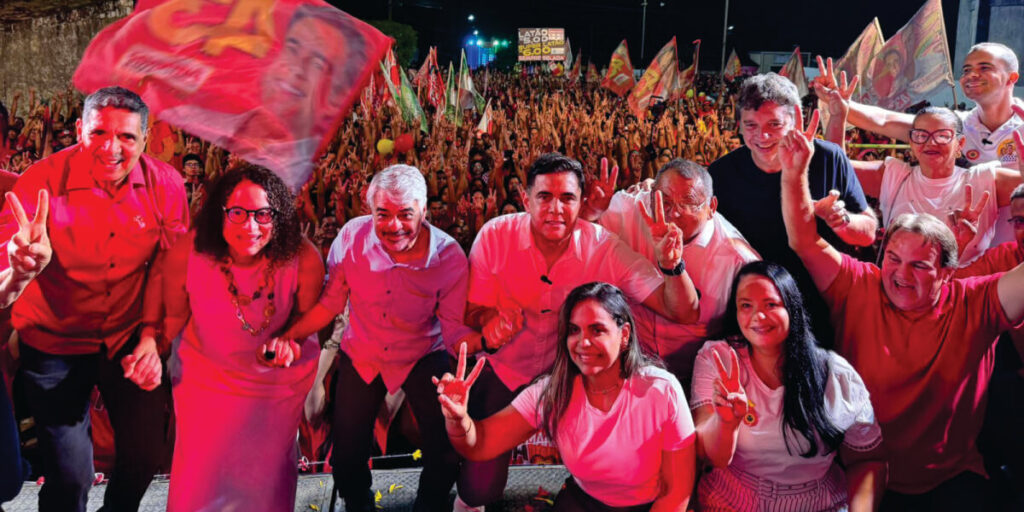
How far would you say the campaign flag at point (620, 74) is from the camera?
13.0 meters

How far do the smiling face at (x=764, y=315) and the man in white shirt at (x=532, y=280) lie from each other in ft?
1.15

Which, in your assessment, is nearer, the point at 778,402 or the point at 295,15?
the point at 778,402

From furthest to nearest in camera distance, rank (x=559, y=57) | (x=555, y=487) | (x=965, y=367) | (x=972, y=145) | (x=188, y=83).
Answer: (x=559, y=57)
(x=972, y=145)
(x=188, y=83)
(x=555, y=487)
(x=965, y=367)

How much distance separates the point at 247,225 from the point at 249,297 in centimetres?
30

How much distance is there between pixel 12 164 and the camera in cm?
471

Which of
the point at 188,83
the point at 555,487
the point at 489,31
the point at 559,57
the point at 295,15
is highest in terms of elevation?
the point at 489,31

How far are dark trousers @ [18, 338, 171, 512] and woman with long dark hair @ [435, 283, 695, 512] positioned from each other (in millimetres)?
1363

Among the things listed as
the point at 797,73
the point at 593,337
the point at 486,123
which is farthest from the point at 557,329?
the point at 797,73

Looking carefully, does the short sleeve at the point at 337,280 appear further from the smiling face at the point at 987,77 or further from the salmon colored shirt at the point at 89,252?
the smiling face at the point at 987,77

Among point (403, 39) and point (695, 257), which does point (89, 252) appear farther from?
point (403, 39)

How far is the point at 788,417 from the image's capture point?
229 cm

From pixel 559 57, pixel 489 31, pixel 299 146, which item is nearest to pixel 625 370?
pixel 299 146

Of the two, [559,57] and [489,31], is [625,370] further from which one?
[489,31]

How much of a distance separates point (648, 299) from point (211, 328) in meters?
1.75
